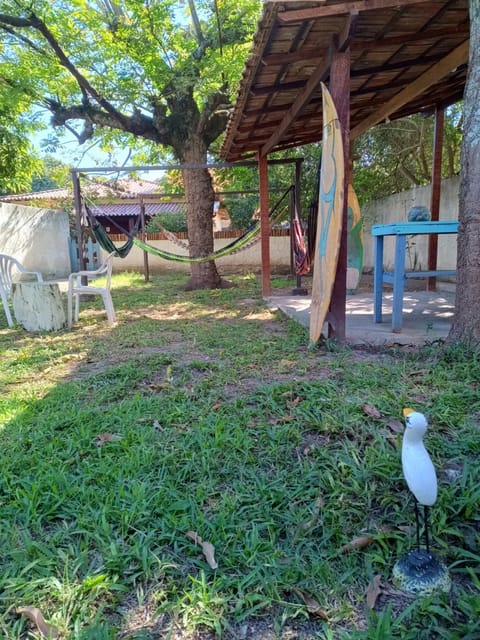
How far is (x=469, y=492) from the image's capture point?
1.21m

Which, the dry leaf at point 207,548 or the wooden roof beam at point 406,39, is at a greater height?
the wooden roof beam at point 406,39

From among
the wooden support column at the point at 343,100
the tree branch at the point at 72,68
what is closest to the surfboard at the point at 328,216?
the wooden support column at the point at 343,100

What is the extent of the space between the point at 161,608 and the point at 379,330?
244cm

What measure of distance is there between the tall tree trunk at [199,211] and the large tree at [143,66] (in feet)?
0.05

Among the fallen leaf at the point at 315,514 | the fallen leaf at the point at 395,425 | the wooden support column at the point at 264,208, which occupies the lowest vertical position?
the fallen leaf at the point at 315,514

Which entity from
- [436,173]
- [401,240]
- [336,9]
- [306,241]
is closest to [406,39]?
[336,9]

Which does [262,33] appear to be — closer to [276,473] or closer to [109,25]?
[276,473]

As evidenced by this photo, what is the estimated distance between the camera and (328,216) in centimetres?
256

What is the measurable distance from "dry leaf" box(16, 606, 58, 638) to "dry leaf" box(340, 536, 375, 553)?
69 cm

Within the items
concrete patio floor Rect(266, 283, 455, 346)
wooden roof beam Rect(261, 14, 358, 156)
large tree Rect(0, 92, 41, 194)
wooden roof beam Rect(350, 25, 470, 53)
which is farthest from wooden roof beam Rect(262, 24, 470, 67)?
large tree Rect(0, 92, 41, 194)

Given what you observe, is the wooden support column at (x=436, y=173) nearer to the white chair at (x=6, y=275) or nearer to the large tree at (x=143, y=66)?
the large tree at (x=143, y=66)

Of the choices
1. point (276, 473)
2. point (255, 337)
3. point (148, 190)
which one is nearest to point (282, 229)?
Answer: point (255, 337)

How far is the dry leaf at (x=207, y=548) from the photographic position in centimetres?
106

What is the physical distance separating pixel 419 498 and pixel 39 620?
0.85 m
